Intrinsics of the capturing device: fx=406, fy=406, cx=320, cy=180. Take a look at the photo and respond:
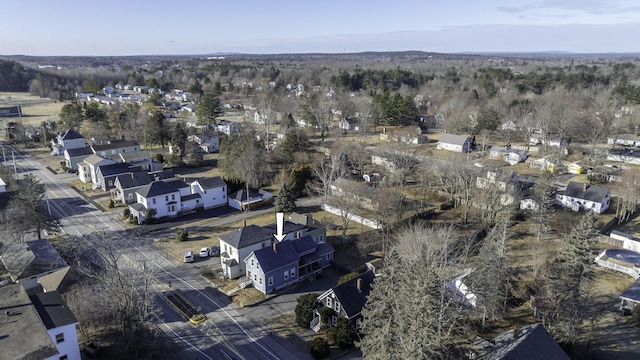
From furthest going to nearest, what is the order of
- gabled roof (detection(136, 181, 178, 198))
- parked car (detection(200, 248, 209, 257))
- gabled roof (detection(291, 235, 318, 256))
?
gabled roof (detection(136, 181, 178, 198)) < parked car (detection(200, 248, 209, 257)) < gabled roof (detection(291, 235, 318, 256))

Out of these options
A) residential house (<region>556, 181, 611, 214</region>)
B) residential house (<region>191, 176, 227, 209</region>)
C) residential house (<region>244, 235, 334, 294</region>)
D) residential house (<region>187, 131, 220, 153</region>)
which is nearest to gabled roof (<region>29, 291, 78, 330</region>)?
residential house (<region>244, 235, 334, 294</region>)

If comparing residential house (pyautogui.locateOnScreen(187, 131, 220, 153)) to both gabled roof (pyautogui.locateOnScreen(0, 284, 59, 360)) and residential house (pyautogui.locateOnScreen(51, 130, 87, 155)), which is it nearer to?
residential house (pyautogui.locateOnScreen(51, 130, 87, 155))

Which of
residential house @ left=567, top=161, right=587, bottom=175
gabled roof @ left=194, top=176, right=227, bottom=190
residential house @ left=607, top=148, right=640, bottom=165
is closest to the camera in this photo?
gabled roof @ left=194, top=176, right=227, bottom=190

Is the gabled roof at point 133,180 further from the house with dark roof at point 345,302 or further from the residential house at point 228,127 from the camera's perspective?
the residential house at point 228,127

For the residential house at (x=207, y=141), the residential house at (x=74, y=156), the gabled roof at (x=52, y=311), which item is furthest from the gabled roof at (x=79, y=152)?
the gabled roof at (x=52, y=311)

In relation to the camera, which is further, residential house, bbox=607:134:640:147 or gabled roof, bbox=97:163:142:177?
residential house, bbox=607:134:640:147

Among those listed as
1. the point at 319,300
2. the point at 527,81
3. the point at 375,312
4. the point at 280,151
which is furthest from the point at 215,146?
the point at 527,81

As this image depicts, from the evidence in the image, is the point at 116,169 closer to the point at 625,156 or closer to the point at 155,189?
the point at 155,189
